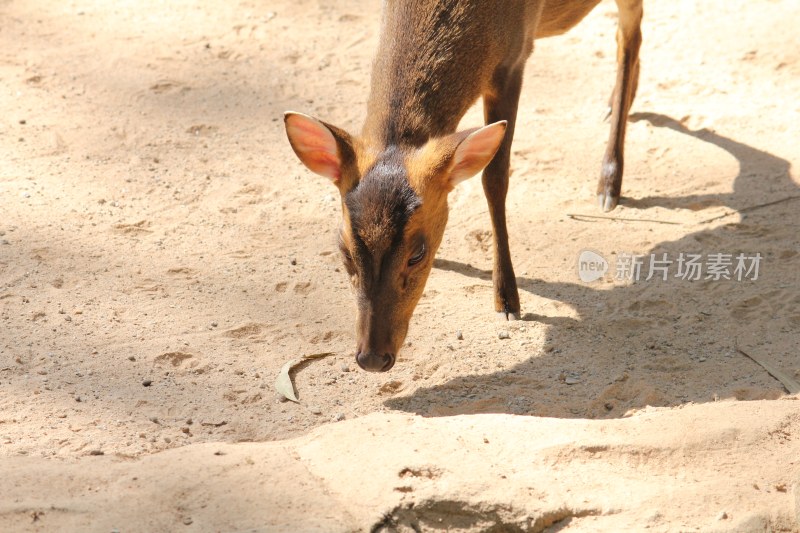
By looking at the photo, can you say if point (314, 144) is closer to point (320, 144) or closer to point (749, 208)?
point (320, 144)

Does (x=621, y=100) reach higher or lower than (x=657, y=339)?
higher

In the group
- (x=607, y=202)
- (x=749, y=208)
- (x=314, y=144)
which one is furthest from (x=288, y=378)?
(x=749, y=208)

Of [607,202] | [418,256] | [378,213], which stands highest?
[378,213]

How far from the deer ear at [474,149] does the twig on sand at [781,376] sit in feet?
5.52

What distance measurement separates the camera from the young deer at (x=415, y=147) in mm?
4496

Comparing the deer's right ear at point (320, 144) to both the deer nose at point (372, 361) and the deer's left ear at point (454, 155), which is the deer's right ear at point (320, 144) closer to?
the deer's left ear at point (454, 155)

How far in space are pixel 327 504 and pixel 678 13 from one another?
639 cm

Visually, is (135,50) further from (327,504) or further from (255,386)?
(327,504)

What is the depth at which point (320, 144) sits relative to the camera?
4641 millimetres

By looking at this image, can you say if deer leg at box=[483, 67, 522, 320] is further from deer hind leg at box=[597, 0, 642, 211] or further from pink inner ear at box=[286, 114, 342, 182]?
deer hind leg at box=[597, 0, 642, 211]

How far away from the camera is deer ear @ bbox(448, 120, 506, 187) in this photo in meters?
4.54

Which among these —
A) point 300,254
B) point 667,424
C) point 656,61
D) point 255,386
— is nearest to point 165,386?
point 255,386

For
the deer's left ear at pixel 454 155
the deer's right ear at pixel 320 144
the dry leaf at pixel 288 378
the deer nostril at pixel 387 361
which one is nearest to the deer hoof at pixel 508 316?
the dry leaf at pixel 288 378

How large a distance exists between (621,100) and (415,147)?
2.56 meters
